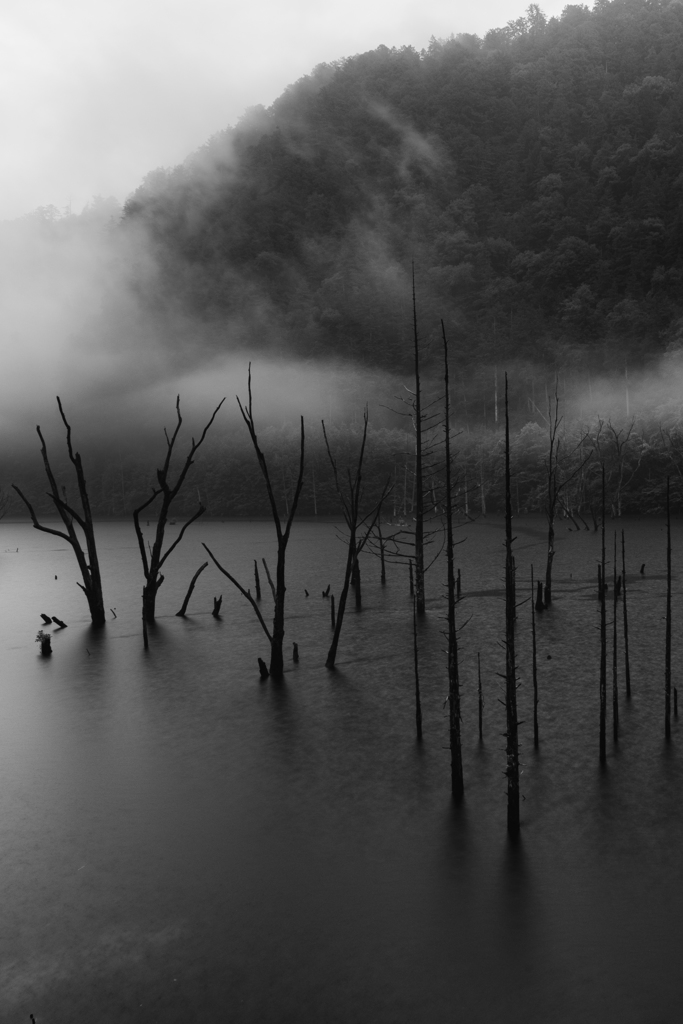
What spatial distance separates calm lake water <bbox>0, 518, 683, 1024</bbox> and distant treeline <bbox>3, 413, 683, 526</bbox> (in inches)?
1985

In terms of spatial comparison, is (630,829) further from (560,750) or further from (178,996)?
(178,996)

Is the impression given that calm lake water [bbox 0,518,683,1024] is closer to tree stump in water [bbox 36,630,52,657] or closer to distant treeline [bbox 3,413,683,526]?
tree stump in water [bbox 36,630,52,657]

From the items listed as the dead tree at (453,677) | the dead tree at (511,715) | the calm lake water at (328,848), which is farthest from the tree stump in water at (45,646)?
the dead tree at (511,715)

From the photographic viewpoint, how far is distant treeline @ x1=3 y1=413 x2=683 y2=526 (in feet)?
360

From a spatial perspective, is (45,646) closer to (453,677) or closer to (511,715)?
(453,677)

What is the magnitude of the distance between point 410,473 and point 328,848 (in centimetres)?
10651

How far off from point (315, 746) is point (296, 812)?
14.9ft

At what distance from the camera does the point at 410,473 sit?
405 ft

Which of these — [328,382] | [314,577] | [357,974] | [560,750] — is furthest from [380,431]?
[357,974]

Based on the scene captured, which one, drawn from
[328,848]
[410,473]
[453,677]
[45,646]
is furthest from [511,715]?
[410,473]

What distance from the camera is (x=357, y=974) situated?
45.4ft

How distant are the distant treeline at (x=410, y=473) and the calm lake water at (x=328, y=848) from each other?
165 ft

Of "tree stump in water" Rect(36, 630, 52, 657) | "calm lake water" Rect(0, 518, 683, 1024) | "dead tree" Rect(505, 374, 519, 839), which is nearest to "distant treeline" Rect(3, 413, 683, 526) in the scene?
"tree stump in water" Rect(36, 630, 52, 657)

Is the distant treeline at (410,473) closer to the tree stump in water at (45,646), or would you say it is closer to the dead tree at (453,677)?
the tree stump in water at (45,646)
